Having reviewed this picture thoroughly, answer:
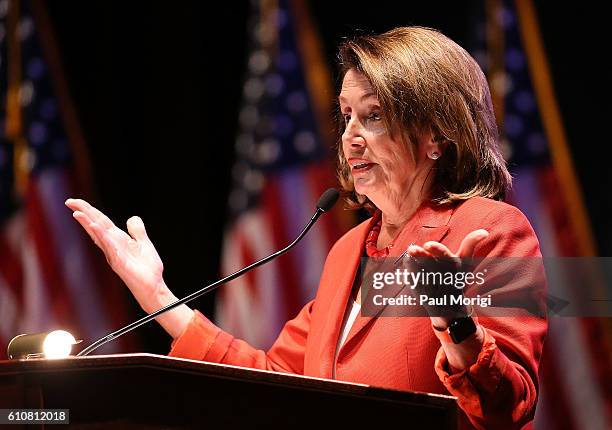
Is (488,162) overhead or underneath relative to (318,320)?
overhead

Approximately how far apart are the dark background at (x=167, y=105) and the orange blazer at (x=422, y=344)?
1.32m

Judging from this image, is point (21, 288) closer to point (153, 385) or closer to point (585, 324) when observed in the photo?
point (585, 324)

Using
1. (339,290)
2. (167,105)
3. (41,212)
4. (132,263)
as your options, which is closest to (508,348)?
(339,290)

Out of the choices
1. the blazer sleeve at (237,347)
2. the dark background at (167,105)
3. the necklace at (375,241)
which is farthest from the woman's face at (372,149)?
the dark background at (167,105)

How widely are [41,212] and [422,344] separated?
7.81 ft

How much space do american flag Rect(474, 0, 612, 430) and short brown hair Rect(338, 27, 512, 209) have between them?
0.83 m

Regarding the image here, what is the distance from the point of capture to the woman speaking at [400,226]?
1.46m

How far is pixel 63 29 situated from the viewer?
11.4 feet

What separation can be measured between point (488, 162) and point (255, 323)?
1.58m

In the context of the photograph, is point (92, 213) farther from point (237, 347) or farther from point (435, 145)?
point (435, 145)

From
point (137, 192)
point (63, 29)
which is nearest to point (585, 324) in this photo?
point (137, 192)

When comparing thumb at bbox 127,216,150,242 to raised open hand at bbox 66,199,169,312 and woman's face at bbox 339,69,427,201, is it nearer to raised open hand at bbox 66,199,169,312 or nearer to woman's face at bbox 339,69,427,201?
raised open hand at bbox 66,199,169,312

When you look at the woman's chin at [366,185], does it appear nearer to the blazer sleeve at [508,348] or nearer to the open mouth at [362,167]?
the open mouth at [362,167]

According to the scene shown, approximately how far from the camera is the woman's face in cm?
173
